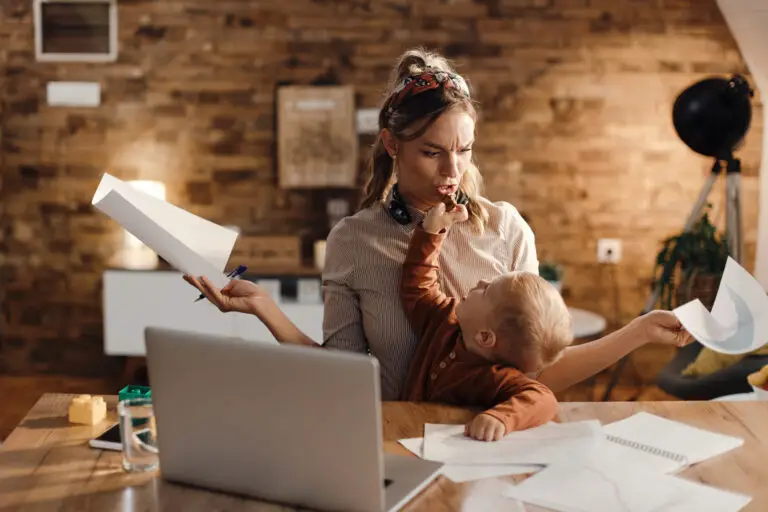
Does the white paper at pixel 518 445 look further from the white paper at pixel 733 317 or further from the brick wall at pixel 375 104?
the brick wall at pixel 375 104

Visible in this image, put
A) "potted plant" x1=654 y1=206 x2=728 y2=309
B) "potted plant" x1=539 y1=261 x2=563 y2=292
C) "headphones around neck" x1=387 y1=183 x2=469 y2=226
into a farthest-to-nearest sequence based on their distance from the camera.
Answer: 1. "potted plant" x1=539 y1=261 x2=563 y2=292
2. "potted plant" x1=654 y1=206 x2=728 y2=309
3. "headphones around neck" x1=387 y1=183 x2=469 y2=226

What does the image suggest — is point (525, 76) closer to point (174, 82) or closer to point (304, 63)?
point (304, 63)

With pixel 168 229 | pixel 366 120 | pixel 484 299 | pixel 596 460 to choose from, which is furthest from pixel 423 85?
pixel 366 120

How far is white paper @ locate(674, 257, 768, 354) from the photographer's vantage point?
4.58 ft

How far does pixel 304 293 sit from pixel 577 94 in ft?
5.53

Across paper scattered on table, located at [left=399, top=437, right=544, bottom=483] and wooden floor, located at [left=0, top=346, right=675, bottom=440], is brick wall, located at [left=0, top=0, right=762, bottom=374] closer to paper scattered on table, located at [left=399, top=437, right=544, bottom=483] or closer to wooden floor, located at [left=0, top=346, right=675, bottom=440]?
wooden floor, located at [left=0, top=346, right=675, bottom=440]

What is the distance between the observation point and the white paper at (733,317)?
140cm

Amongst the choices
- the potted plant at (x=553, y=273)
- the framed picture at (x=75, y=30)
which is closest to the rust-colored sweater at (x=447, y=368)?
the potted plant at (x=553, y=273)

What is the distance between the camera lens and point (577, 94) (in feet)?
14.5

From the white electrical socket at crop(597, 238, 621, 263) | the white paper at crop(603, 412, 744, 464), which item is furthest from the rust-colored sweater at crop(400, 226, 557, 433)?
the white electrical socket at crop(597, 238, 621, 263)

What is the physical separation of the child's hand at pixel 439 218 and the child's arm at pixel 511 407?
34cm

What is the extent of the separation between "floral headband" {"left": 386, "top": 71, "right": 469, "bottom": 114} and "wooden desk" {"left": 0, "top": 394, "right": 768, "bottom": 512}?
2.03 ft

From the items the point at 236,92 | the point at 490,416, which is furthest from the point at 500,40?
the point at 490,416

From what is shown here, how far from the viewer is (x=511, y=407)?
139 cm
